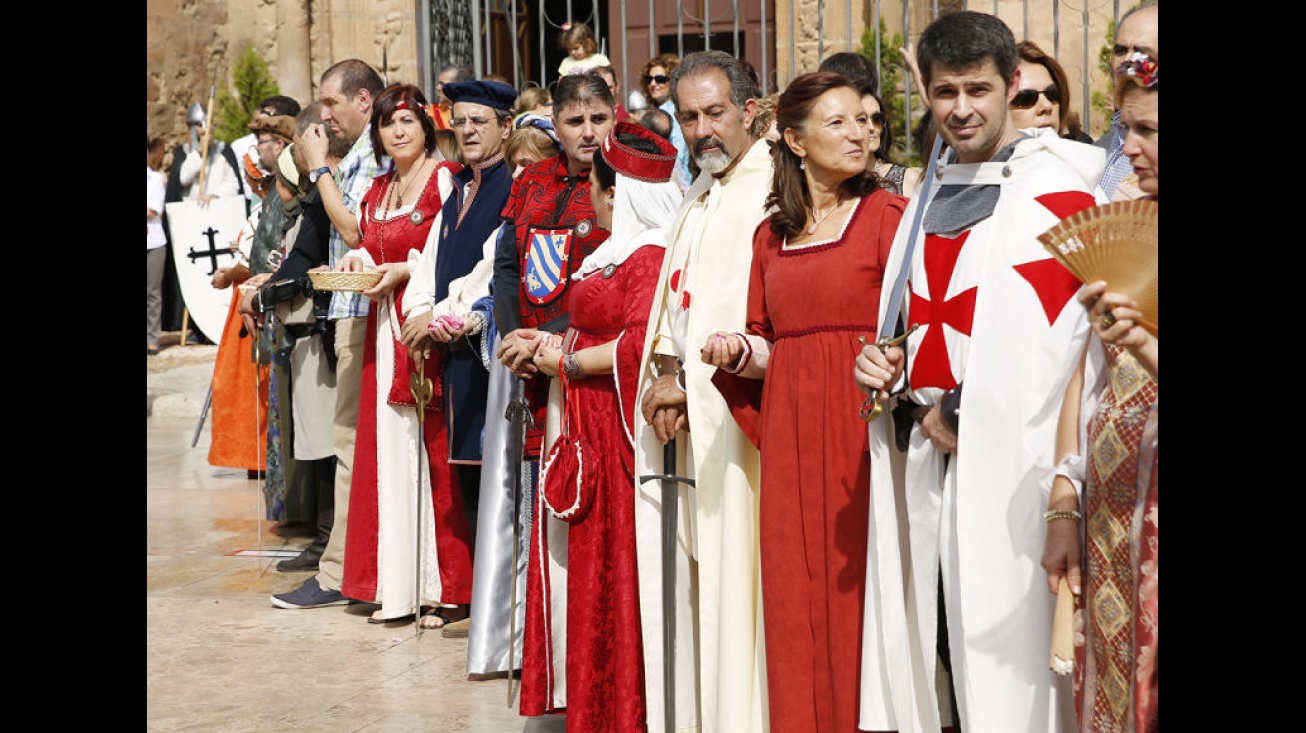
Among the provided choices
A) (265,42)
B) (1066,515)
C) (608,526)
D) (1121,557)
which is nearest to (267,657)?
(608,526)

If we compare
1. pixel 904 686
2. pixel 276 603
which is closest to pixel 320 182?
pixel 276 603

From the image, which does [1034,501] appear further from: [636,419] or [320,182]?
[320,182]

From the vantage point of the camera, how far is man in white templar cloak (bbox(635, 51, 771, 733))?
4.06m

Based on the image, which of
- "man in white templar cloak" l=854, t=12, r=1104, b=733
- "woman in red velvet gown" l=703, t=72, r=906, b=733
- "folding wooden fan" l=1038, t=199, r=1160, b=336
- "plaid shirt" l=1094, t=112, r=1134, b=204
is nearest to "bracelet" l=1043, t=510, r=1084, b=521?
"man in white templar cloak" l=854, t=12, r=1104, b=733

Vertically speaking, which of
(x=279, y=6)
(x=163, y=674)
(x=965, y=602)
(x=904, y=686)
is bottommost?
(x=163, y=674)

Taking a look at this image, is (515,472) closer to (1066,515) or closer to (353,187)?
(353,187)

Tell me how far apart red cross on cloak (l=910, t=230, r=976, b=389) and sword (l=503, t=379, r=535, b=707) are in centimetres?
176

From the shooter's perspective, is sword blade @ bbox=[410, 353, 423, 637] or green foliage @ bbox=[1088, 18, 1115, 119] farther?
green foliage @ bbox=[1088, 18, 1115, 119]

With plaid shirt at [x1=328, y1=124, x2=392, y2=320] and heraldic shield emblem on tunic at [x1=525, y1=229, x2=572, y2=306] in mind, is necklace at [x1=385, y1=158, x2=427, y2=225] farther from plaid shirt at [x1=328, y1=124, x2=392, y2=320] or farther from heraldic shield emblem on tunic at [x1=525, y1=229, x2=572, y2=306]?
heraldic shield emblem on tunic at [x1=525, y1=229, x2=572, y2=306]

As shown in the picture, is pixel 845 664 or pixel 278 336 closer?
pixel 845 664

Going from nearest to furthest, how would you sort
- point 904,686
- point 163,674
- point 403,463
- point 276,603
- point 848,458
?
point 904,686 → point 848,458 → point 163,674 → point 403,463 → point 276,603

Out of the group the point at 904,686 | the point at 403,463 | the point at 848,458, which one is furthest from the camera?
the point at 403,463

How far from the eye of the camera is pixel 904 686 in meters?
3.48

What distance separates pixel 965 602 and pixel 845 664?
50 cm
